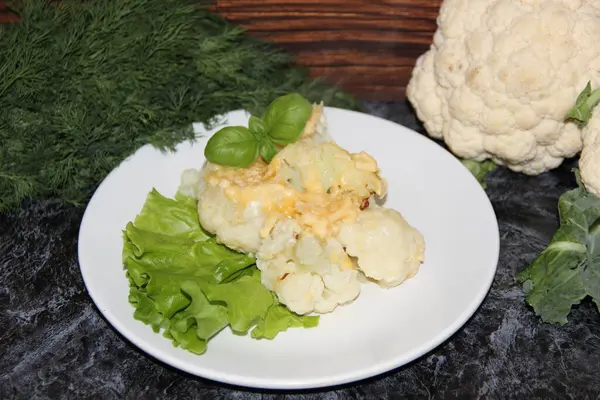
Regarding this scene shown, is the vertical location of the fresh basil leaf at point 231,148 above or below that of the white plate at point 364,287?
above

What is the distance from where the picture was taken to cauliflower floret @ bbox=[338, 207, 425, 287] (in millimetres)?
1821

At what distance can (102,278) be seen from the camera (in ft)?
5.96

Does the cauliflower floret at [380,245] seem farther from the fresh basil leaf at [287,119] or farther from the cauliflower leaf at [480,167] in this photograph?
the cauliflower leaf at [480,167]

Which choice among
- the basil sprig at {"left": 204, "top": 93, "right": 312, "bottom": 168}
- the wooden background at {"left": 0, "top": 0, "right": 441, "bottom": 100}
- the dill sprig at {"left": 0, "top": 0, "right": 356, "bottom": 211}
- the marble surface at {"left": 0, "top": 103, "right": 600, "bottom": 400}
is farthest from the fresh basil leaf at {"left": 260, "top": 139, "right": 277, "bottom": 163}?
the wooden background at {"left": 0, "top": 0, "right": 441, "bottom": 100}

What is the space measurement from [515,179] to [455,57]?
469mm

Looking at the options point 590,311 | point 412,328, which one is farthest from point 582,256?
point 412,328

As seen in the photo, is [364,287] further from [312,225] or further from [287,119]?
[287,119]

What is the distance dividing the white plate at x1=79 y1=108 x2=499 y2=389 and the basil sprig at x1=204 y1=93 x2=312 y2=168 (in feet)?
0.98

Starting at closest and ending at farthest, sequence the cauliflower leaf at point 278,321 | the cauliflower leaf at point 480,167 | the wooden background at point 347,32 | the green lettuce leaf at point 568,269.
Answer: the cauliflower leaf at point 278,321, the green lettuce leaf at point 568,269, the cauliflower leaf at point 480,167, the wooden background at point 347,32

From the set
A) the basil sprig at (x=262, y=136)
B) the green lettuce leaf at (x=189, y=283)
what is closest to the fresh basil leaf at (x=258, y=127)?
the basil sprig at (x=262, y=136)

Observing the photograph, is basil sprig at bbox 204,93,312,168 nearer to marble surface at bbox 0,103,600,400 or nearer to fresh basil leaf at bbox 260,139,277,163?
fresh basil leaf at bbox 260,139,277,163

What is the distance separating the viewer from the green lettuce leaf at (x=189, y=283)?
1.71 metres

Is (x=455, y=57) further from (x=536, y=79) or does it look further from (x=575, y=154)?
(x=575, y=154)

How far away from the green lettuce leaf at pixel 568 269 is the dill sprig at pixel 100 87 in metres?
1.03
